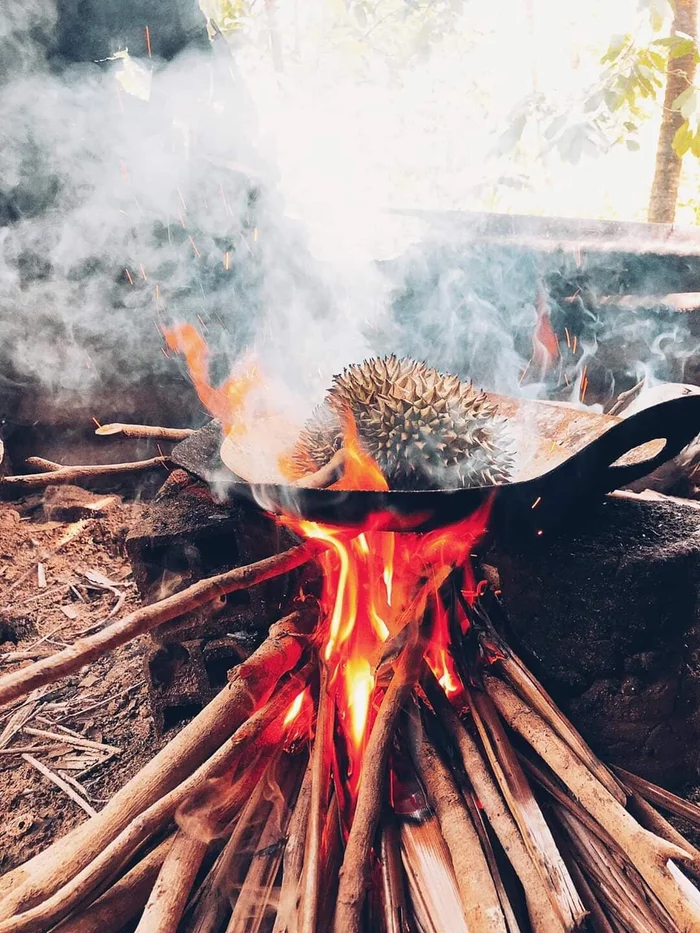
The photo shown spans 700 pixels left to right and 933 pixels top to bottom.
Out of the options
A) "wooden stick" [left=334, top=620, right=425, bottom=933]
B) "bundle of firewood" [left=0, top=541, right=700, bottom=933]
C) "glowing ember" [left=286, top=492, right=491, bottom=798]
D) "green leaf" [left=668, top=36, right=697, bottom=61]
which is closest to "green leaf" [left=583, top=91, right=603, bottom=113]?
"green leaf" [left=668, top=36, right=697, bottom=61]

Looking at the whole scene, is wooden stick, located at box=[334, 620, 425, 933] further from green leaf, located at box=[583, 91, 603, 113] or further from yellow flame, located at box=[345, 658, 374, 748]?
green leaf, located at box=[583, 91, 603, 113]

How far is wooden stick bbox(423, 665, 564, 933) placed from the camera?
156 cm

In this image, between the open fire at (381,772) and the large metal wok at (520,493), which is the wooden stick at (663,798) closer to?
the open fire at (381,772)

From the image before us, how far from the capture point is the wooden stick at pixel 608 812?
1.45m

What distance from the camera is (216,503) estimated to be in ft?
7.77

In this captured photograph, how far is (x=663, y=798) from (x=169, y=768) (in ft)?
5.05

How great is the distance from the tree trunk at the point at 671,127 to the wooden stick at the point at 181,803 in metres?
5.51

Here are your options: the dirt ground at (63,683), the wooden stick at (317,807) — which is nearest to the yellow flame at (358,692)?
the wooden stick at (317,807)

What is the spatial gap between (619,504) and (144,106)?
411cm

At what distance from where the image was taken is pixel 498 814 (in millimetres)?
1767

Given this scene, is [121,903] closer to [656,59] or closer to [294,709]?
[294,709]

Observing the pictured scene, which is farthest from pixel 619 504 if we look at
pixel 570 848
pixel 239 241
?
pixel 239 241

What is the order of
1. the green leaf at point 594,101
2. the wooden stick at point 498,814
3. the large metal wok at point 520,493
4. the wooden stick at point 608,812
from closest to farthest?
the wooden stick at point 608,812 < the wooden stick at point 498,814 < the large metal wok at point 520,493 < the green leaf at point 594,101

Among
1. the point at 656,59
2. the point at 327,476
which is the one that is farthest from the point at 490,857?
the point at 656,59
